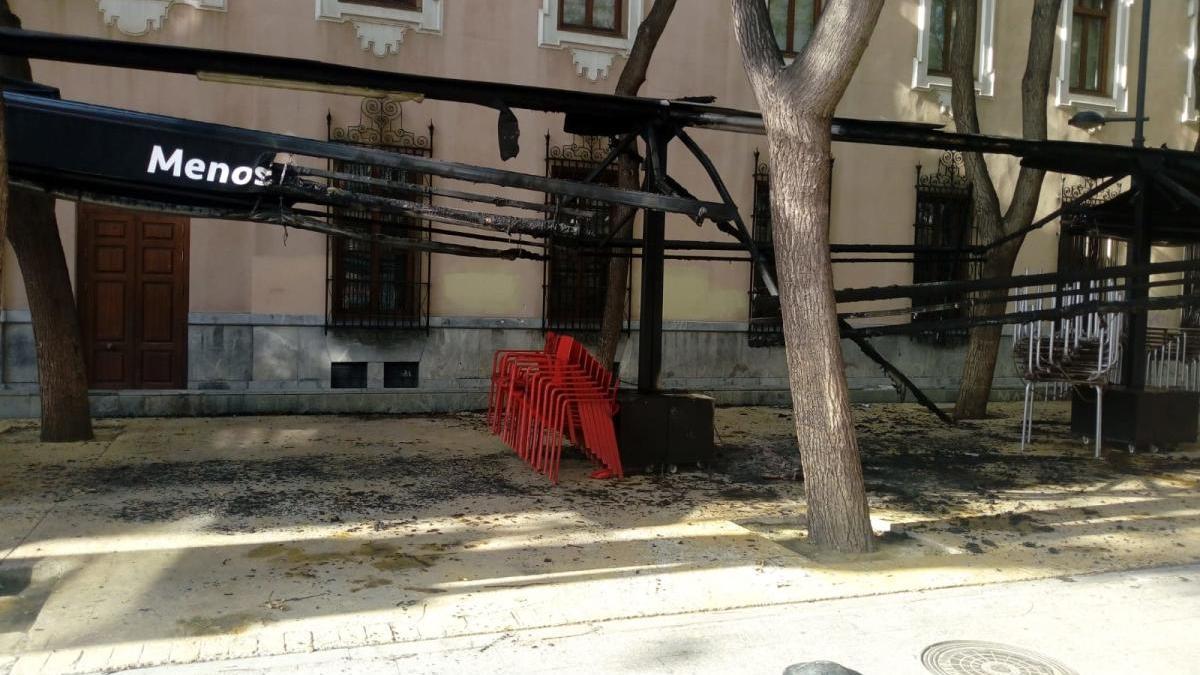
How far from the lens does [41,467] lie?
8.21 m

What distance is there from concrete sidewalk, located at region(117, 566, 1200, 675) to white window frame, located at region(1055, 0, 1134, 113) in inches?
492

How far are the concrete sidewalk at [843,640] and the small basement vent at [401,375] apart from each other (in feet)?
26.0

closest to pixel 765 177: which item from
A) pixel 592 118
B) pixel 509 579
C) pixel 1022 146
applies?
pixel 1022 146

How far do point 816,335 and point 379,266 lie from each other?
765cm

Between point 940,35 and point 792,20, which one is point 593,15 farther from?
point 940,35

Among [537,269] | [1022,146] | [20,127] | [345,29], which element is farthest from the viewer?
[537,269]

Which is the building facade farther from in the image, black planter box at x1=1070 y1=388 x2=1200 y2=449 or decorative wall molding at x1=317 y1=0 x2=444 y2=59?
black planter box at x1=1070 y1=388 x2=1200 y2=449

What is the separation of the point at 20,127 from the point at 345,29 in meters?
7.19

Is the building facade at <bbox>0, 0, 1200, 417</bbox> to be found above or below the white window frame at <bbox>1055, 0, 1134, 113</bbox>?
below

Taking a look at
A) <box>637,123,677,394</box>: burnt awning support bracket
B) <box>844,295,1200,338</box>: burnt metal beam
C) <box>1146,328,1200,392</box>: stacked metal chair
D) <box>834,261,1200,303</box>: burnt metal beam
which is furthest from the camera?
<box>1146,328,1200,392</box>: stacked metal chair

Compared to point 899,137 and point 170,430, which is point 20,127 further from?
point 899,137

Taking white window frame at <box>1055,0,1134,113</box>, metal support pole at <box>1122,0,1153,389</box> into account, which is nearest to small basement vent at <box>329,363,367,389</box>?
metal support pole at <box>1122,0,1153,389</box>

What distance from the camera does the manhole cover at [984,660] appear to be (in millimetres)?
4395

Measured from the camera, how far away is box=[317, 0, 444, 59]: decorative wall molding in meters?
11.9
